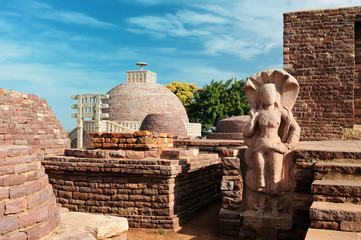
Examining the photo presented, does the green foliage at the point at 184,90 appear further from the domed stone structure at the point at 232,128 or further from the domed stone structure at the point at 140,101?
the domed stone structure at the point at 232,128

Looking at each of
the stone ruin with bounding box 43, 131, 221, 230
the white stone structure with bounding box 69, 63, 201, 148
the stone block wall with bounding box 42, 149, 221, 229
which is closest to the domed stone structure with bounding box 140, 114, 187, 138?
the stone ruin with bounding box 43, 131, 221, 230

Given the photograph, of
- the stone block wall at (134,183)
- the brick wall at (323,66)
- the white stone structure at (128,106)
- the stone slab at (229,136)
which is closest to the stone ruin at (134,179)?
the stone block wall at (134,183)

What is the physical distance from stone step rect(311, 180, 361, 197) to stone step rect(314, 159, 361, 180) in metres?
0.20

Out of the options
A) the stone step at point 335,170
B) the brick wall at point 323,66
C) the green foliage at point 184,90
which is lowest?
the stone step at point 335,170

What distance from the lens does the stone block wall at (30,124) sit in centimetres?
913

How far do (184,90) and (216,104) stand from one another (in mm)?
4556

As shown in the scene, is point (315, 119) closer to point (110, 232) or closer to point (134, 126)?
point (110, 232)

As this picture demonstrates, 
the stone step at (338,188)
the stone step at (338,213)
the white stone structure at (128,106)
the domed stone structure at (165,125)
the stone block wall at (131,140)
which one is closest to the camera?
the stone step at (338,213)

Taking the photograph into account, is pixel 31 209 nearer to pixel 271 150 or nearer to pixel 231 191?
pixel 231 191

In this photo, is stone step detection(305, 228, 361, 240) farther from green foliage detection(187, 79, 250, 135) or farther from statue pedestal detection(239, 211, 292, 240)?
green foliage detection(187, 79, 250, 135)

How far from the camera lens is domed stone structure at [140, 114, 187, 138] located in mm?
11500

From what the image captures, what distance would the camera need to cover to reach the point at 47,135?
10.1 metres

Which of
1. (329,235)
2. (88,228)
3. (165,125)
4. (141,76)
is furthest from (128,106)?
(329,235)

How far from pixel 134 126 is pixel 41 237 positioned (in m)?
19.8
